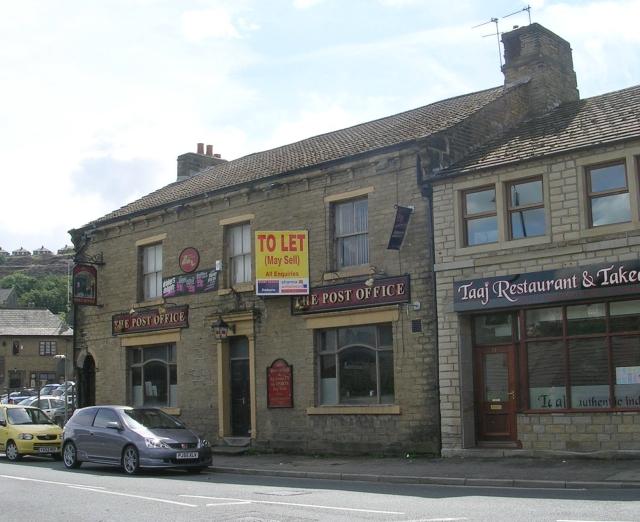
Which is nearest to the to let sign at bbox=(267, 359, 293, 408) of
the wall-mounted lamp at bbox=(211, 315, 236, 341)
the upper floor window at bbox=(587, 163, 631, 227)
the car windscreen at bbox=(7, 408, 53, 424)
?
the wall-mounted lamp at bbox=(211, 315, 236, 341)

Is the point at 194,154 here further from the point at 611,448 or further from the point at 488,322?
the point at 611,448

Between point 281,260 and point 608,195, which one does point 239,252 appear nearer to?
point 281,260

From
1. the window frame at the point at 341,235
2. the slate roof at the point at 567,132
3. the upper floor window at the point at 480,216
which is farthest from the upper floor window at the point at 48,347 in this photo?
the upper floor window at the point at 480,216

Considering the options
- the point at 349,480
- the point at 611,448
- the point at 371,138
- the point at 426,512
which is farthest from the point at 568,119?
the point at 426,512

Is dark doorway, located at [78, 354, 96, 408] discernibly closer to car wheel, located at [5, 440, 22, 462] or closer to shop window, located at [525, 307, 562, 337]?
car wheel, located at [5, 440, 22, 462]

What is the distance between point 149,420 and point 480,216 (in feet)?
27.5

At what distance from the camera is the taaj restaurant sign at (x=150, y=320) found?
23.2m

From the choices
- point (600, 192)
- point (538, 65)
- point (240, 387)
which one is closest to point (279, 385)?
point (240, 387)

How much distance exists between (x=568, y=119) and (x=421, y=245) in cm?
465

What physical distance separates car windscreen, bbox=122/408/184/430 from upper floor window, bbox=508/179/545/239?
8.40 metres

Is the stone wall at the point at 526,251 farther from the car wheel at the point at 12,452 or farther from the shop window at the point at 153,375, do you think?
the car wheel at the point at 12,452

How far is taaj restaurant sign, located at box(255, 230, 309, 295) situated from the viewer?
20016 millimetres

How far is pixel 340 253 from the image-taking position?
64.7ft

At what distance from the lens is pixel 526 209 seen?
16.5m
